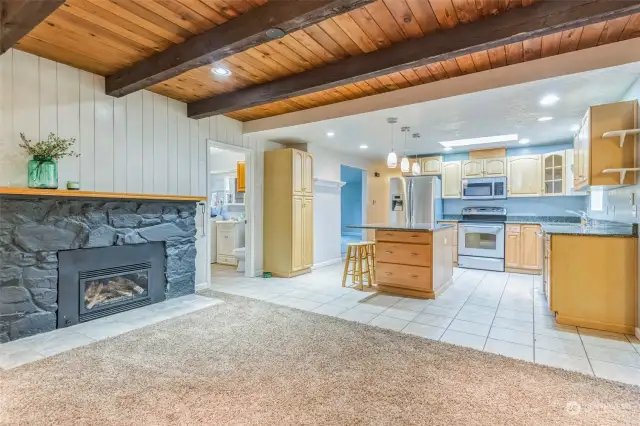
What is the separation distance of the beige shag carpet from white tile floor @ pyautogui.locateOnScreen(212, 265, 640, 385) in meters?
0.28

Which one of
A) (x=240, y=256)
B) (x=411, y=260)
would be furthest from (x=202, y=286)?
(x=411, y=260)

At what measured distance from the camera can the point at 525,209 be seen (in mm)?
6113

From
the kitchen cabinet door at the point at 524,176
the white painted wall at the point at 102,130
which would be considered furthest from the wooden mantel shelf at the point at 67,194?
the kitchen cabinet door at the point at 524,176

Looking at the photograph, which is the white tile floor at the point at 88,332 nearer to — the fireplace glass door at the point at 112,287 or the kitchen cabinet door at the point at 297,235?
the fireplace glass door at the point at 112,287

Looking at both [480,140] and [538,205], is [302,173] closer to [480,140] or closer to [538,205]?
[480,140]

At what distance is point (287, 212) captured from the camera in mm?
5133

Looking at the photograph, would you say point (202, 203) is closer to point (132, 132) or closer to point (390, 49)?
point (132, 132)

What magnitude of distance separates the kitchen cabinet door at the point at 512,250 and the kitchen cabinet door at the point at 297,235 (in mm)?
3538

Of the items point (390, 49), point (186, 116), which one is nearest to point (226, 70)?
point (186, 116)

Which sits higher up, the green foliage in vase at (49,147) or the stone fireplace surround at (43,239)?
the green foliage in vase at (49,147)

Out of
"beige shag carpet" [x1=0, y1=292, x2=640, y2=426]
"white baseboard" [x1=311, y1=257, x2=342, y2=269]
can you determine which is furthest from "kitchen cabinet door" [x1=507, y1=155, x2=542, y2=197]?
"beige shag carpet" [x1=0, y1=292, x2=640, y2=426]

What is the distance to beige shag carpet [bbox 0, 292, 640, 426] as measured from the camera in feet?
5.65

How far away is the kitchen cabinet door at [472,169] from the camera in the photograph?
6239mm

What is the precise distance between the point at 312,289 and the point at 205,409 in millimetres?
2708
